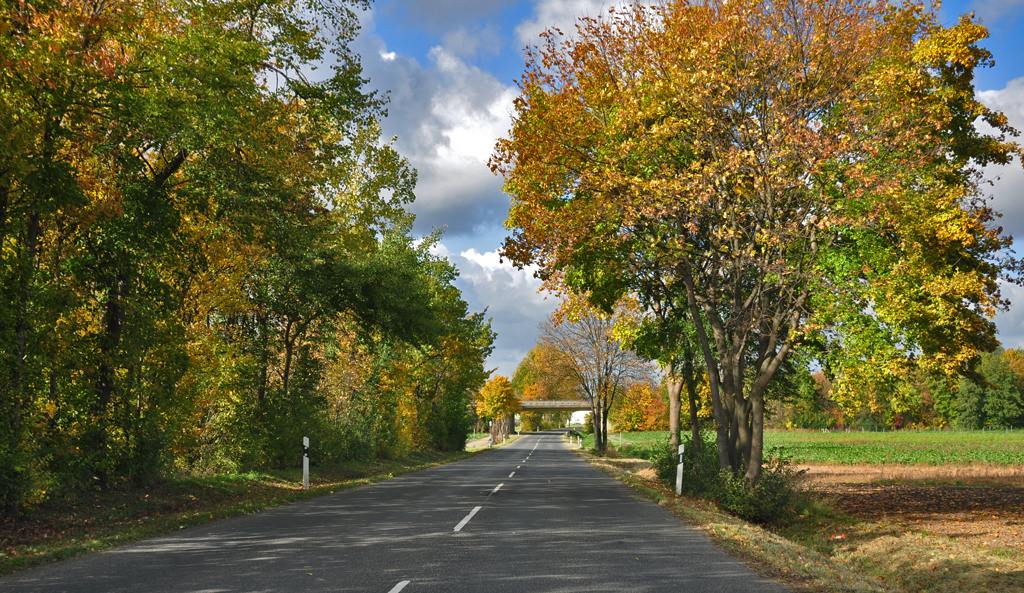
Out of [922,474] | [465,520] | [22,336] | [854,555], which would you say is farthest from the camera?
[922,474]

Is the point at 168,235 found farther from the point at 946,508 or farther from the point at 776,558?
the point at 946,508

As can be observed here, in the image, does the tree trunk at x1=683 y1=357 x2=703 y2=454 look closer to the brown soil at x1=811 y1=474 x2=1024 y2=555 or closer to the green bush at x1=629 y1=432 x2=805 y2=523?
the green bush at x1=629 y1=432 x2=805 y2=523

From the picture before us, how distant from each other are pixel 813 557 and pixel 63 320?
12.6 m

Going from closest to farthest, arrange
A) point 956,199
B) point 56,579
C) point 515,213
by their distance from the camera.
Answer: point 56,579, point 956,199, point 515,213

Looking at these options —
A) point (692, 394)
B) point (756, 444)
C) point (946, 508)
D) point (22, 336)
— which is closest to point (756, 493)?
point (756, 444)

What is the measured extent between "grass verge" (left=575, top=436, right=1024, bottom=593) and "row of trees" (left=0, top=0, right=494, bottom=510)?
10.2 meters

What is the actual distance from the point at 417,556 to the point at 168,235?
8241 millimetres

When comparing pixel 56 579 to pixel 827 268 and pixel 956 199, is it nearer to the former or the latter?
pixel 827 268

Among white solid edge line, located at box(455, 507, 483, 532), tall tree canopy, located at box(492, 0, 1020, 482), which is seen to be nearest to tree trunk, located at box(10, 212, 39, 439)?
white solid edge line, located at box(455, 507, 483, 532)

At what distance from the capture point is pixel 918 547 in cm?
1119

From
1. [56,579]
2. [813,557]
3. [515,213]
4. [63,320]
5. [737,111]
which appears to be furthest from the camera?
[515,213]

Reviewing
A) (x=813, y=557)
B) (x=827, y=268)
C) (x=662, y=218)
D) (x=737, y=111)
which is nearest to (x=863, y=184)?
(x=827, y=268)

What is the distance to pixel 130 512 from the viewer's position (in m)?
10.4

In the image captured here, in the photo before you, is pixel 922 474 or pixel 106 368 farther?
pixel 922 474
